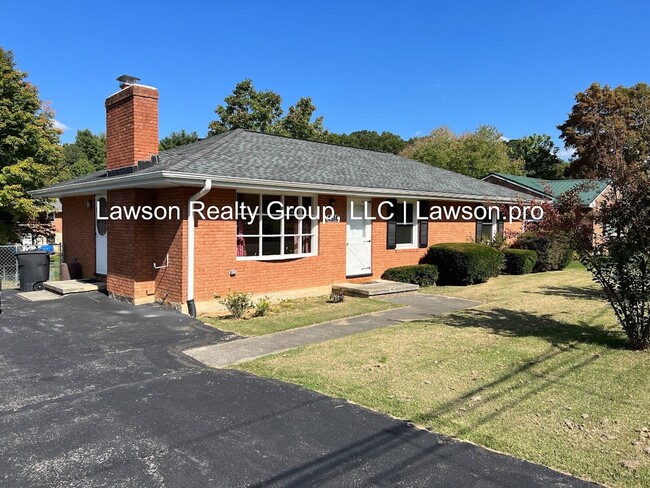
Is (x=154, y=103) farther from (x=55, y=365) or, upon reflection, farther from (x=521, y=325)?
(x=521, y=325)

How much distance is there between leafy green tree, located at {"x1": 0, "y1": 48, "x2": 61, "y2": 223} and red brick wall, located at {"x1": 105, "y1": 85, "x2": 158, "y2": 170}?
850 centimetres

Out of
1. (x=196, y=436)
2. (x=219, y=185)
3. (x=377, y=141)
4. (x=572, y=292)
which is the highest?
(x=377, y=141)

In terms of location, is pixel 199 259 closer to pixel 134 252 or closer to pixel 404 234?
pixel 134 252

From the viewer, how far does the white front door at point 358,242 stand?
13.6 metres

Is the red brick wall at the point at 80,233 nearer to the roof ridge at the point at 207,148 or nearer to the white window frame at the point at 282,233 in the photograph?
the roof ridge at the point at 207,148

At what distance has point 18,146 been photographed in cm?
1795

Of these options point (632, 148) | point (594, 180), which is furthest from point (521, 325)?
point (632, 148)

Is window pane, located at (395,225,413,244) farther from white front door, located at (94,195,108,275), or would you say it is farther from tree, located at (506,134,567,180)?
tree, located at (506,134,567,180)

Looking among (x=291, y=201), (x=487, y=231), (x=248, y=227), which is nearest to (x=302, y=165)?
(x=291, y=201)

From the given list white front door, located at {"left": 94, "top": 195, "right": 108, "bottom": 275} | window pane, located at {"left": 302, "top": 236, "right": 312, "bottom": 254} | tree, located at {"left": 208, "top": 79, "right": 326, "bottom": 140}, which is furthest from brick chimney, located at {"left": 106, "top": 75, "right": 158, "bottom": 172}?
tree, located at {"left": 208, "top": 79, "right": 326, "bottom": 140}

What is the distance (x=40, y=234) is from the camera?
22.3 metres

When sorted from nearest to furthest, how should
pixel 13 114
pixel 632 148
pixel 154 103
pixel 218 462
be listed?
1. pixel 218 462
2. pixel 632 148
3. pixel 154 103
4. pixel 13 114

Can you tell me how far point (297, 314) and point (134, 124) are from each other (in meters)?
5.95

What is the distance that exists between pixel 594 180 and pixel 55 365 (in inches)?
339
